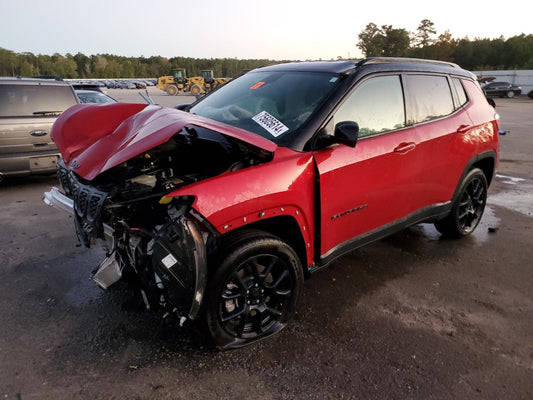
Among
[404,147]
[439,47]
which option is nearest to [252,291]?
[404,147]

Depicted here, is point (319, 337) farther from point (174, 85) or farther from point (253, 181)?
point (174, 85)

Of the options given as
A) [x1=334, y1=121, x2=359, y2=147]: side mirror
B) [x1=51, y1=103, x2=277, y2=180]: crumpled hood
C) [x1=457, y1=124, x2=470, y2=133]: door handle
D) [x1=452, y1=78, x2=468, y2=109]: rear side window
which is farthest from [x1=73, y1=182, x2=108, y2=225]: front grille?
[x1=452, y1=78, x2=468, y2=109]: rear side window

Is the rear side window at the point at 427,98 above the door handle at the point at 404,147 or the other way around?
above

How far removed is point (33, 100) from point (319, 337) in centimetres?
611

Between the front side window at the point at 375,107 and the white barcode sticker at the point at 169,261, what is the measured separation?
60.7 inches

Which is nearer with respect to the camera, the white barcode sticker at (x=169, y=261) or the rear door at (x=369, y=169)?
the white barcode sticker at (x=169, y=261)

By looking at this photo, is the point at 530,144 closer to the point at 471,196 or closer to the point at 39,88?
the point at 471,196

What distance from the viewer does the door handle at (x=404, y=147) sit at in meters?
3.30

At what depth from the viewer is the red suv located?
2.38 metres

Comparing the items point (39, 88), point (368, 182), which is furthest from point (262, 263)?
point (39, 88)

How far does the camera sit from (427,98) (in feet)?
12.3

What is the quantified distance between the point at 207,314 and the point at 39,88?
594 centimetres

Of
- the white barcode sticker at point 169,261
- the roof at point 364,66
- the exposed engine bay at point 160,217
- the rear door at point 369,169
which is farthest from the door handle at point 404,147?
the white barcode sticker at point 169,261

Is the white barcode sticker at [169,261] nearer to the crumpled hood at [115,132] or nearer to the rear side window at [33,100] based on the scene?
the crumpled hood at [115,132]
